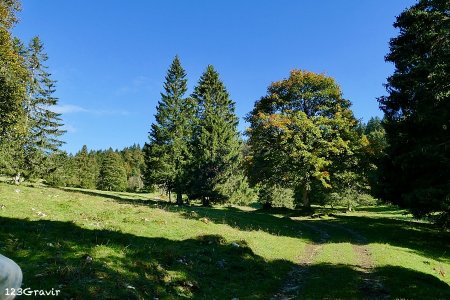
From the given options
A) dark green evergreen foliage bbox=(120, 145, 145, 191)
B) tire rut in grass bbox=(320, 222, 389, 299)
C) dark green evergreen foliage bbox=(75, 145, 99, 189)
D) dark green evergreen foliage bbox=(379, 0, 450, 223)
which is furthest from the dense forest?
dark green evergreen foliage bbox=(120, 145, 145, 191)

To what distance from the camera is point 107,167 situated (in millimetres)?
118125

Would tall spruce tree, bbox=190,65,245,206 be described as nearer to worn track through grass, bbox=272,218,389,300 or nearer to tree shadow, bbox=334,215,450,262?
tree shadow, bbox=334,215,450,262

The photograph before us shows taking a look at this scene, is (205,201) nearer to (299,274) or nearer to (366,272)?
(299,274)

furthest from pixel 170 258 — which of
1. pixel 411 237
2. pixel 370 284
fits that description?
pixel 411 237

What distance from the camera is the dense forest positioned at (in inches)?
1021

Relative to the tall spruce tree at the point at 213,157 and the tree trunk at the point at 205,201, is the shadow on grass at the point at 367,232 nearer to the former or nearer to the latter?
the tall spruce tree at the point at 213,157

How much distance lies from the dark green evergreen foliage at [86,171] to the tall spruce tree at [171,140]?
66525mm

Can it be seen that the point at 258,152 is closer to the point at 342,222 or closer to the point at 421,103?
the point at 342,222

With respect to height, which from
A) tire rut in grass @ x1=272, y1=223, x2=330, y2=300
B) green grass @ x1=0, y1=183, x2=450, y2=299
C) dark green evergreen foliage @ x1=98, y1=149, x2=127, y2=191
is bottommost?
tire rut in grass @ x1=272, y1=223, x2=330, y2=300

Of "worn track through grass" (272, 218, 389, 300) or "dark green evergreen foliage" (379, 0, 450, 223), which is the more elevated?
"dark green evergreen foliage" (379, 0, 450, 223)

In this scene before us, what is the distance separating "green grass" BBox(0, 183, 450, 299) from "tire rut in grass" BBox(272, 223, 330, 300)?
0.24 meters

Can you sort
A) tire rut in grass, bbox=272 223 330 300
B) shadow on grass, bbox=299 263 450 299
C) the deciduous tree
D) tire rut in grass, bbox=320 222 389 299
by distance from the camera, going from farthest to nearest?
the deciduous tree, tire rut in grass, bbox=320 222 389 299, tire rut in grass, bbox=272 223 330 300, shadow on grass, bbox=299 263 450 299

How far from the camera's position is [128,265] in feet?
40.1

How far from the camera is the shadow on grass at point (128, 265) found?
9.89 metres
